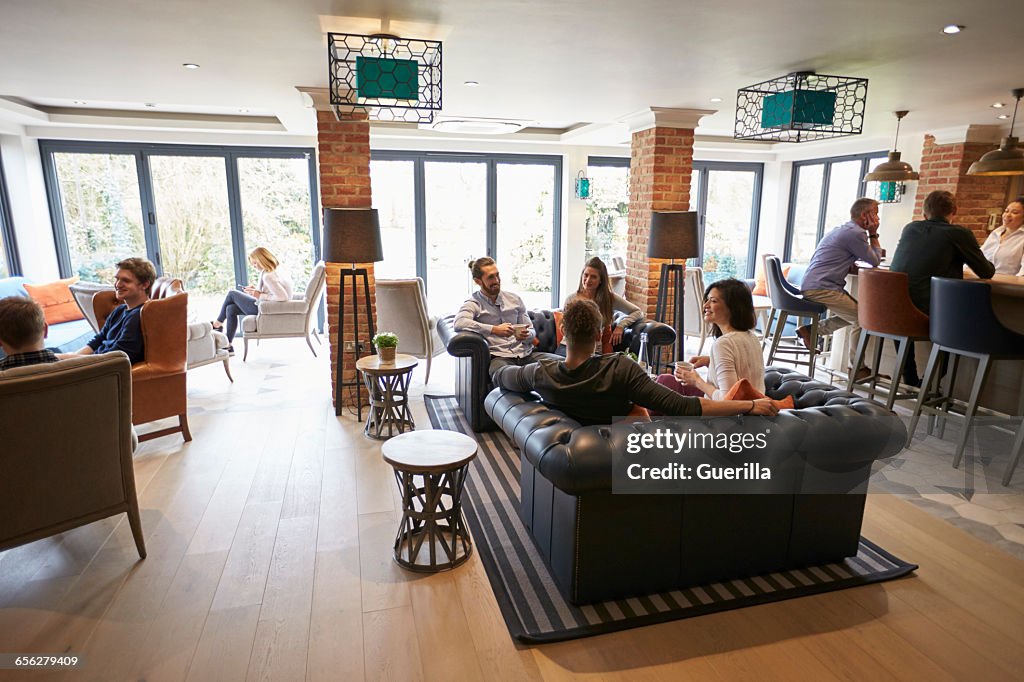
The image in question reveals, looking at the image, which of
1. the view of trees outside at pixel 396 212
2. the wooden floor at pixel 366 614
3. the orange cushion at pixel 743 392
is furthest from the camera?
the view of trees outside at pixel 396 212

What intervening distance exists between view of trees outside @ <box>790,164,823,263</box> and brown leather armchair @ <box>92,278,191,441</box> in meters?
8.30

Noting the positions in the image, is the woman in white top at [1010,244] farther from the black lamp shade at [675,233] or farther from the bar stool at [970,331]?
the black lamp shade at [675,233]

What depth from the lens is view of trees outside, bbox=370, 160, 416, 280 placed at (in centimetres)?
789

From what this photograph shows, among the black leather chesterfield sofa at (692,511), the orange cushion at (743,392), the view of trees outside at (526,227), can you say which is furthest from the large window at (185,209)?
the orange cushion at (743,392)

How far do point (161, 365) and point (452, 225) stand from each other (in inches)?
194

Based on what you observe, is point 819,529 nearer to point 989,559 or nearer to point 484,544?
point 989,559

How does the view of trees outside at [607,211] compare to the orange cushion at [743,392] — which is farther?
the view of trees outside at [607,211]

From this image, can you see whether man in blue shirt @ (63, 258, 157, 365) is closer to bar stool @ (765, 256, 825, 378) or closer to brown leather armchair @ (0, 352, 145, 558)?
brown leather armchair @ (0, 352, 145, 558)

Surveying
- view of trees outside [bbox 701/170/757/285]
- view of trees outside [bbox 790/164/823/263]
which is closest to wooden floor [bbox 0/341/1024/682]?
view of trees outside [bbox 790/164/823/263]

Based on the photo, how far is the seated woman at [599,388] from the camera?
7.77 feet

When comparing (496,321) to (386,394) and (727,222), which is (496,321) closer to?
(386,394)

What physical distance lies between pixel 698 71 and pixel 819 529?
2998 mm

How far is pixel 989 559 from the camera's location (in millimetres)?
2807

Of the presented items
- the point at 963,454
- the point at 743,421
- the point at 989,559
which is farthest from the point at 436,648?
the point at 963,454
